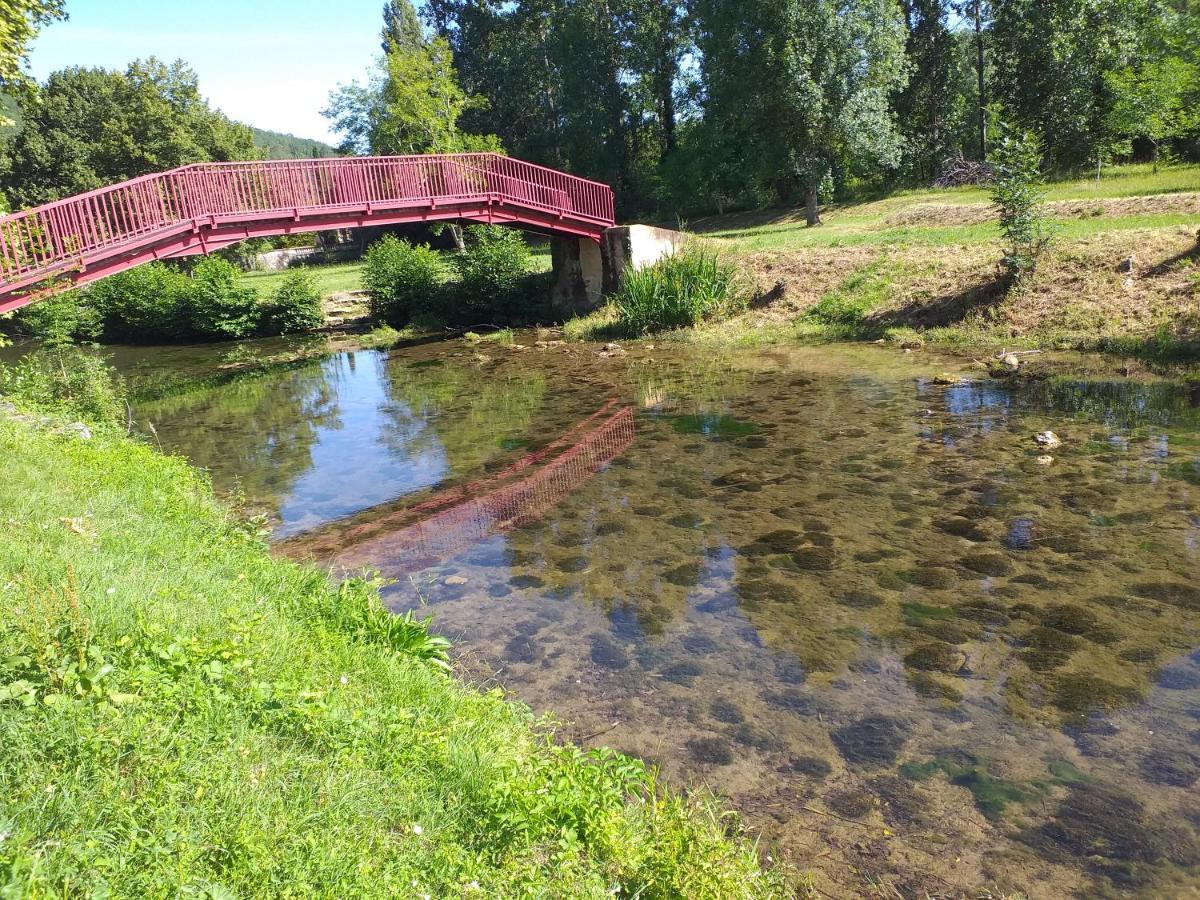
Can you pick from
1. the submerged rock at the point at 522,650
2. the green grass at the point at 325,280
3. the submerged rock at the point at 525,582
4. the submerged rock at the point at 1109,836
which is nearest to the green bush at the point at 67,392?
the submerged rock at the point at 525,582

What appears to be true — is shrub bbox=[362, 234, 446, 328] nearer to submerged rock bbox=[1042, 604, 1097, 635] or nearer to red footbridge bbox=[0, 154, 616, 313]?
red footbridge bbox=[0, 154, 616, 313]

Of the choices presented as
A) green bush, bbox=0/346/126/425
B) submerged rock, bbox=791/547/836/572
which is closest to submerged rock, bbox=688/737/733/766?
submerged rock, bbox=791/547/836/572

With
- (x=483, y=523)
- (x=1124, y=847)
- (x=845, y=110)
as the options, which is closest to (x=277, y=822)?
(x=1124, y=847)

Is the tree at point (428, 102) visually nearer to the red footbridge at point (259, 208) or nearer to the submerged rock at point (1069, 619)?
the red footbridge at point (259, 208)

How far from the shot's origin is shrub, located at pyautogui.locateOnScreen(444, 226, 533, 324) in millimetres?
26422

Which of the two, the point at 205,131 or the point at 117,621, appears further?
the point at 205,131

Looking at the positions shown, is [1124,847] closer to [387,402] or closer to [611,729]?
[611,729]

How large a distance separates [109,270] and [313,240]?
45.9 metres

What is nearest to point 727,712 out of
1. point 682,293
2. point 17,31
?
point 17,31

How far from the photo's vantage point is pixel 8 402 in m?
12.3

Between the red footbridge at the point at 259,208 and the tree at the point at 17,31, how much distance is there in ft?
6.96

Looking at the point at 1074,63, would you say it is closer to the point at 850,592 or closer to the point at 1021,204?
the point at 1021,204

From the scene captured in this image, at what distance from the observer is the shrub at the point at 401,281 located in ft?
90.8

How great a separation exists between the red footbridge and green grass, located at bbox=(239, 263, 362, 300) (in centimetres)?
1044
